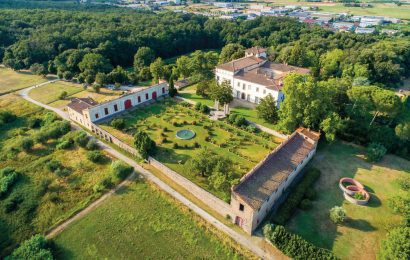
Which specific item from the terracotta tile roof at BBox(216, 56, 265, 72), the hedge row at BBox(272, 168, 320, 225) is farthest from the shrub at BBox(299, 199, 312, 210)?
the terracotta tile roof at BBox(216, 56, 265, 72)

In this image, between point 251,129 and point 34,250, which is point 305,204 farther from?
point 34,250

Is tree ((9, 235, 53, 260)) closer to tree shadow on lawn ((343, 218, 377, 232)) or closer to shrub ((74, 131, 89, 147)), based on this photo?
shrub ((74, 131, 89, 147))

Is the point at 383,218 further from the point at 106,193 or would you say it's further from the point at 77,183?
the point at 77,183

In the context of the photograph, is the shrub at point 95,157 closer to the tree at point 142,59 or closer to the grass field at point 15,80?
the grass field at point 15,80

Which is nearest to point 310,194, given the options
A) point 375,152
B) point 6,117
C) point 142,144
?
point 375,152

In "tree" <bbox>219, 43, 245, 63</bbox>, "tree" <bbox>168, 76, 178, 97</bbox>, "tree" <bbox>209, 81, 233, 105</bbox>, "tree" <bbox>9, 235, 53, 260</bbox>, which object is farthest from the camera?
"tree" <bbox>219, 43, 245, 63</bbox>

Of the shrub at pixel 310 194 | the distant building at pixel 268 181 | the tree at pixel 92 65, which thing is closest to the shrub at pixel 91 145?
the distant building at pixel 268 181

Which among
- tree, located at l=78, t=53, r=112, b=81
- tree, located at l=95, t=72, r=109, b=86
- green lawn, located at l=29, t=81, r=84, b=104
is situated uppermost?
tree, located at l=78, t=53, r=112, b=81

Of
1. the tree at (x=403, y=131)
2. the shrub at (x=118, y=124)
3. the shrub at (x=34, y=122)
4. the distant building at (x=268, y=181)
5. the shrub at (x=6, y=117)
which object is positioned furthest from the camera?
the shrub at (x=6, y=117)
